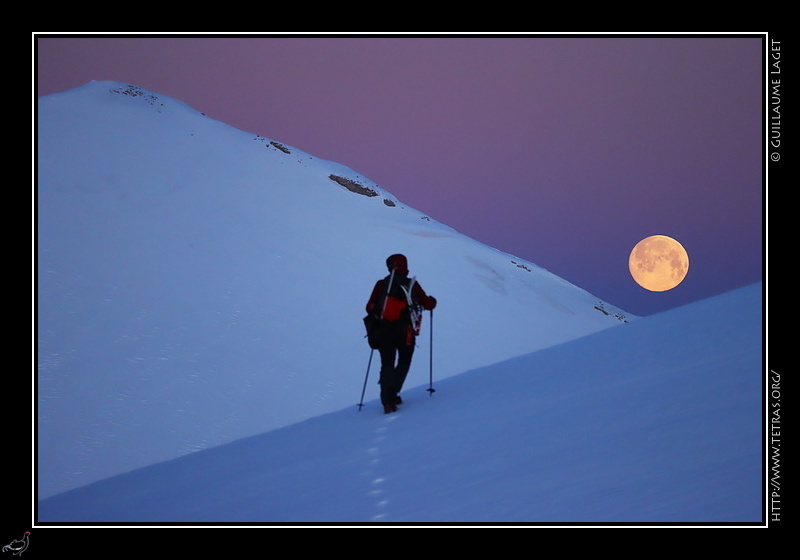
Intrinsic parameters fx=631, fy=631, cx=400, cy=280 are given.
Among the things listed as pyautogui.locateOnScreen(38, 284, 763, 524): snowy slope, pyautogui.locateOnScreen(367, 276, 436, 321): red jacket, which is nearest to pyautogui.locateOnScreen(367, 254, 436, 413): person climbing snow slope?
pyautogui.locateOnScreen(367, 276, 436, 321): red jacket

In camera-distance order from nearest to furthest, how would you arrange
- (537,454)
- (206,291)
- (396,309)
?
(537,454) < (396,309) < (206,291)

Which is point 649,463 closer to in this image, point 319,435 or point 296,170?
point 319,435

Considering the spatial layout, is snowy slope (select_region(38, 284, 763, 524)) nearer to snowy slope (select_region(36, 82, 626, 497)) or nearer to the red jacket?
the red jacket

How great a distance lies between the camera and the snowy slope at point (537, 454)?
349 cm

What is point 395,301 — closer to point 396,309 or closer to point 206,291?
point 396,309

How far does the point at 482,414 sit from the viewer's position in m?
5.50

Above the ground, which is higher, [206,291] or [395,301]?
[206,291]

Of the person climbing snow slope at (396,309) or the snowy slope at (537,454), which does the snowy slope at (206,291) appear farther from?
the person climbing snow slope at (396,309)

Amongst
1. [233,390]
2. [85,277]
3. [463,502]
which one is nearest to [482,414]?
[463,502]

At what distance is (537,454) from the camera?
4.21 metres

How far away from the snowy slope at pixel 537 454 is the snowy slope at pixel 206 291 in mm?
2386

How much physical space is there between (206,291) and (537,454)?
18981mm

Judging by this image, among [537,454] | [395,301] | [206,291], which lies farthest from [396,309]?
[206,291]

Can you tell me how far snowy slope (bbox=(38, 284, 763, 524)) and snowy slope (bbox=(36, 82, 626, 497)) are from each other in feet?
7.83
